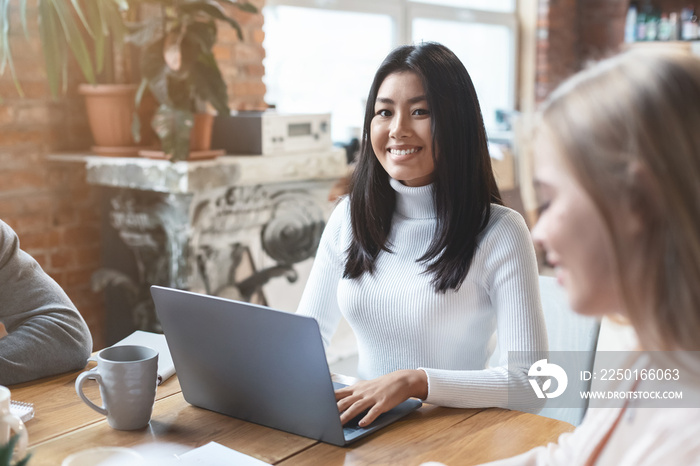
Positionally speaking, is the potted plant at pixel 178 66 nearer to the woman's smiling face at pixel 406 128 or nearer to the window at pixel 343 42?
the window at pixel 343 42

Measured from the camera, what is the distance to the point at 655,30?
5445 mm

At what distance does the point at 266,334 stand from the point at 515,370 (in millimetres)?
548

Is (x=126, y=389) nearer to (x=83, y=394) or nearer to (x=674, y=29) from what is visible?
(x=83, y=394)

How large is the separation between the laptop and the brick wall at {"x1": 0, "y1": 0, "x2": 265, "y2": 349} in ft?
5.82

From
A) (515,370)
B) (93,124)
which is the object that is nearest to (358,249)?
(515,370)

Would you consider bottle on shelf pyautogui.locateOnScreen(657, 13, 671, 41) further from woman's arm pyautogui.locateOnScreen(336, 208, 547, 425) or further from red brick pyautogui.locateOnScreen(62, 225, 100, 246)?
woman's arm pyautogui.locateOnScreen(336, 208, 547, 425)

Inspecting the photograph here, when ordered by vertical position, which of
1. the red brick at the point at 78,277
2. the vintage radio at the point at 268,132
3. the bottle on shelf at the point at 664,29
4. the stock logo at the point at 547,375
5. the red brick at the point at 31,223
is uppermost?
the bottle on shelf at the point at 664,29

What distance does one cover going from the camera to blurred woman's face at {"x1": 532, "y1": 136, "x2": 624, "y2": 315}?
0.66 meters

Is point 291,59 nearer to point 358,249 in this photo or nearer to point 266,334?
point 358,249

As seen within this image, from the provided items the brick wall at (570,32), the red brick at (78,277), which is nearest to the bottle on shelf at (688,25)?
the brick wall at (570,32)

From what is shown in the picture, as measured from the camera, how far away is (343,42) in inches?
155

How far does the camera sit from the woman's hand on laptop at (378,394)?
3.73ft

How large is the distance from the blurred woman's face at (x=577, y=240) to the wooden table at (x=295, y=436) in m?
0.41

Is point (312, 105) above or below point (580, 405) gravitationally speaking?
above
